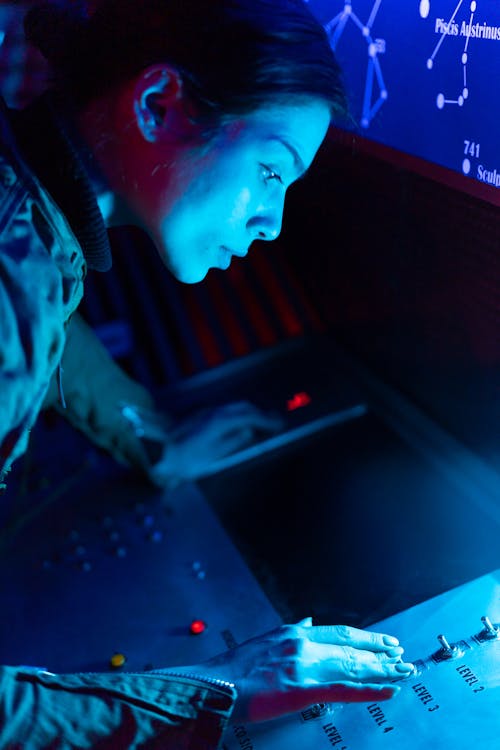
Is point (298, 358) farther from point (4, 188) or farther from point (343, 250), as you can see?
point (4, 188)

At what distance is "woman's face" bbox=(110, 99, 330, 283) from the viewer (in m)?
0.91

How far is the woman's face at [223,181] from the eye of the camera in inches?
36.0

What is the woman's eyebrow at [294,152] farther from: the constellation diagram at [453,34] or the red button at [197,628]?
the red button at [197,628]

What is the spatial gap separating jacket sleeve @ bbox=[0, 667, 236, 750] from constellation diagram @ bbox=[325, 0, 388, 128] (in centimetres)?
83

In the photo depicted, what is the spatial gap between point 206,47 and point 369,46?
0.91 feet

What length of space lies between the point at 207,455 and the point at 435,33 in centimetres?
88

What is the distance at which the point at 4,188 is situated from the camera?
824 mm

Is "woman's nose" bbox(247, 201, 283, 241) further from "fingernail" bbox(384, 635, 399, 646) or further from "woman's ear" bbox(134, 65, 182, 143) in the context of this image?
"fingernail" bbox(384, 635, 399, 646)

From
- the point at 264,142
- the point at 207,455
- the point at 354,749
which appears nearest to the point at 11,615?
the point at 207,455

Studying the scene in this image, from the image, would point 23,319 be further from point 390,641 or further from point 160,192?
point 390,641

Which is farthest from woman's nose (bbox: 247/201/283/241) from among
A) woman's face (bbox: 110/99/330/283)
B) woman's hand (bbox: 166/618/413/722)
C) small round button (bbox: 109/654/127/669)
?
small round button (bbox: 109/654/127/669)

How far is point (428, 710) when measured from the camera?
87cm

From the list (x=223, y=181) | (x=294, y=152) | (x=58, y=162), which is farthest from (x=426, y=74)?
(x=58, y=162)

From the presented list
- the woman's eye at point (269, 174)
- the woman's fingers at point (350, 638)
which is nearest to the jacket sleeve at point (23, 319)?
the woman's eye at point (269, 174)
